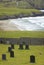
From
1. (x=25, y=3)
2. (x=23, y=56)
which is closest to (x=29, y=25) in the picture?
(x=23, y=56)

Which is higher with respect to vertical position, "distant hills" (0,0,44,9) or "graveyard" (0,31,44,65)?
"graveyard" (0,31,44,65)

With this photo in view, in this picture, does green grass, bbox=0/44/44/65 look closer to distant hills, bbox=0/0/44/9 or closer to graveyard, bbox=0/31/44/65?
graveyard, bbox=0/31/44/65

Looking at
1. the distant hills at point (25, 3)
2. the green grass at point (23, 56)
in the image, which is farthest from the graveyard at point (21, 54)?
the distant hills at point (25, 3)

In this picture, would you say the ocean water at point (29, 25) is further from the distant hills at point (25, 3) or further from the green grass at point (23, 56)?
the distant hills at point (25, 3)

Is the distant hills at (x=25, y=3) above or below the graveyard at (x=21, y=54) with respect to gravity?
below

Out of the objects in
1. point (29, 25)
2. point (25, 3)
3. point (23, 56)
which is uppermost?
point (23, 56)

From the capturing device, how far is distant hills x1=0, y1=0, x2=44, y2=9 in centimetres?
6606

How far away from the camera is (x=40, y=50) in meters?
20.6

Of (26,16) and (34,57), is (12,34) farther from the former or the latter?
(26,16)

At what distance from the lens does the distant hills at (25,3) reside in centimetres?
6606

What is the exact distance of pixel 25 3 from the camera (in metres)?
68.9

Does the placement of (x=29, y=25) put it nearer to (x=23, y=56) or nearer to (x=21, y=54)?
(x=21, y=54)

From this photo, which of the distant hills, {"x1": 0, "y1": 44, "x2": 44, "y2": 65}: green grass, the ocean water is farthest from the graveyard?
the distant hills

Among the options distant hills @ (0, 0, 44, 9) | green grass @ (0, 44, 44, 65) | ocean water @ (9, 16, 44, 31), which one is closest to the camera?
green grass @ (0, 44, 44, 65)
